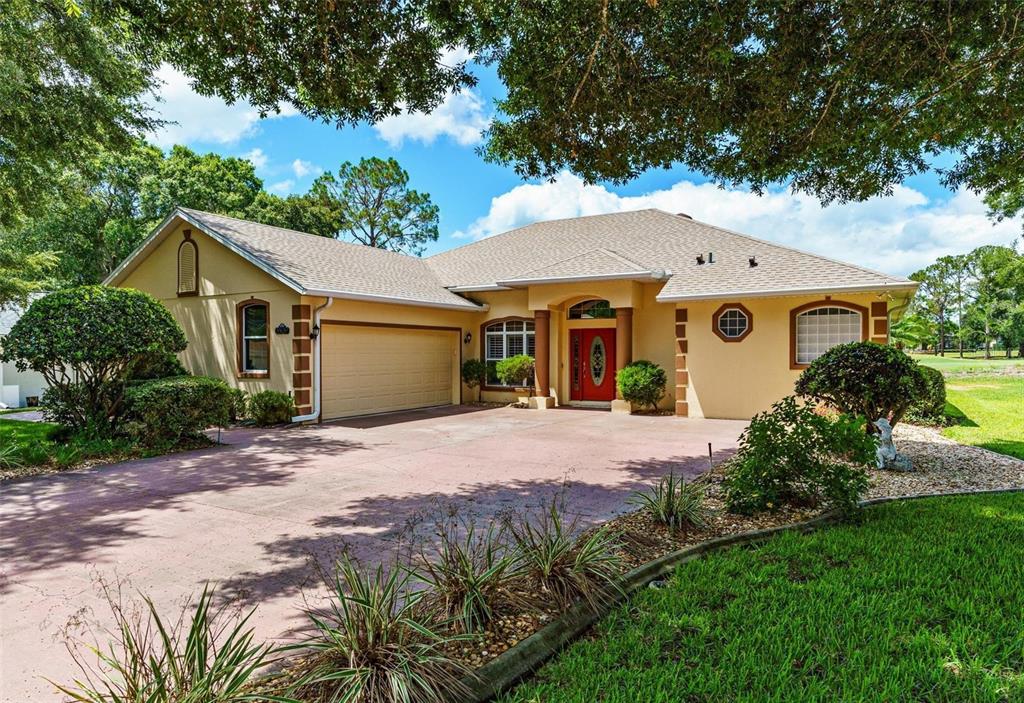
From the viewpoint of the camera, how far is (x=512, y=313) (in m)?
17.5

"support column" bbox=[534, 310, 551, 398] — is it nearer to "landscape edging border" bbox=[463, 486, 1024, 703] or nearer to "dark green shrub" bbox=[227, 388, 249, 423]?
"dark green shrub" bbox=[227, 388, 249, 423]

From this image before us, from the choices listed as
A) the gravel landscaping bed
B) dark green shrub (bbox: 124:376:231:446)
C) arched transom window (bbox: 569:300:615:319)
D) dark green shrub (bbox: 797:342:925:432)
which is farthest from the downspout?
dark green shrub (bbox: 797:342:925:432)

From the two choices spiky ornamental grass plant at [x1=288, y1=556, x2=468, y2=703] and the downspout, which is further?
the downspout

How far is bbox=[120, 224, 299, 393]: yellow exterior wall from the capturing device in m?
13.3

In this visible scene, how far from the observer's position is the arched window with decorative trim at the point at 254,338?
13.7 metres

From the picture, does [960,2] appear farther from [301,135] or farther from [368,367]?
[301,135]

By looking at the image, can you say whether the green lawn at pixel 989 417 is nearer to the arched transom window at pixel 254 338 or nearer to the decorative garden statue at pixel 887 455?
the decorative garden statue at pixel 887 455

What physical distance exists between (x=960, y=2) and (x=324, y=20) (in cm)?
679

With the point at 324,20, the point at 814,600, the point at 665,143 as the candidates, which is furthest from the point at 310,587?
the point at 665,143

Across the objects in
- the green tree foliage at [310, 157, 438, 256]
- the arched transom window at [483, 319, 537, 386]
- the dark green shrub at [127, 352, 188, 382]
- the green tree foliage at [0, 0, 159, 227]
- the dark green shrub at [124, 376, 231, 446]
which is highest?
the green tree foliage at [310, 157, 438, 256]

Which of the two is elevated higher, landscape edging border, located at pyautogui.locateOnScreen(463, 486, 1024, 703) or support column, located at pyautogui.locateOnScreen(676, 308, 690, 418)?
support column, located at pyautogui.locateOnScreen(676, 308, 690, 418)

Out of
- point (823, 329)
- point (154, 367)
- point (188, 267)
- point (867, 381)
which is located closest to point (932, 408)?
point (823, 329)

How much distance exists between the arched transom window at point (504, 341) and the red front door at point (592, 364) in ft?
4.48

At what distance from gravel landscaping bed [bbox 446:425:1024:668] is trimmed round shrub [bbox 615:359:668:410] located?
557cm
